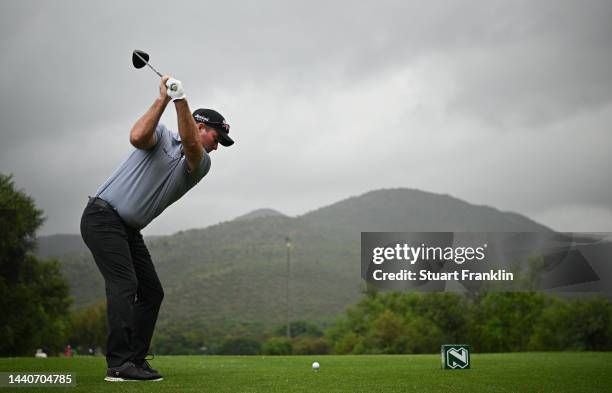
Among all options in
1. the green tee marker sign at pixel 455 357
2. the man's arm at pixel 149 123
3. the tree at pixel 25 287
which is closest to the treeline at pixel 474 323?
the tree at pixel 25 287

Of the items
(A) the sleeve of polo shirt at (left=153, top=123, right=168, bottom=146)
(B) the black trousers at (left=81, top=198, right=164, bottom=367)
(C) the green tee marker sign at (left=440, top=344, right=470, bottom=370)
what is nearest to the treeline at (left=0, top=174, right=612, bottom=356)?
(C) the green tee marker sign at (left=440, top=344, right=470, bottom=370)

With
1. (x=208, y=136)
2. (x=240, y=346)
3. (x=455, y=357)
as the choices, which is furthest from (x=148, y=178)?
(x=240, y=346)

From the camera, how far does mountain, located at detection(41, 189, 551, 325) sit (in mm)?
104375

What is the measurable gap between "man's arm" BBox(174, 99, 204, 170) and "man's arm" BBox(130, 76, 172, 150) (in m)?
0.14

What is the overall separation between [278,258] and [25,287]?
87.7 metres

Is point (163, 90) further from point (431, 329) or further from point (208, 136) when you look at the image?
point (431, 329)

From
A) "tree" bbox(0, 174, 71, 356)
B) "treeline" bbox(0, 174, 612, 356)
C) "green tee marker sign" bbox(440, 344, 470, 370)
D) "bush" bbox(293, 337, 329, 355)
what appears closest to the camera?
"green tee marker sign" bbox(440, 344, 470, 370)

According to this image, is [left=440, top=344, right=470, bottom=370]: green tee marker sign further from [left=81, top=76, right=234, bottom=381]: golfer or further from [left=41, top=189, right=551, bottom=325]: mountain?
[left=41, top=189, right=551, bottom=325]: mountain

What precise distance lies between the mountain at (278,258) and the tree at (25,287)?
4890 centimetres

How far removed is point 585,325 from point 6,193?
48330mm

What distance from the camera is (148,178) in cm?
629

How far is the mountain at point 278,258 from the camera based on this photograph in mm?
104375

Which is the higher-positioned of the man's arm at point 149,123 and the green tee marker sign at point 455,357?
the man's arm at point 149,123

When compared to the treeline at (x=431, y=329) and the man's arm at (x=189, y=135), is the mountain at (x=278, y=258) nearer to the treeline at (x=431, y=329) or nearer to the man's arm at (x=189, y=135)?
the treeline at (x=431, y=329)
